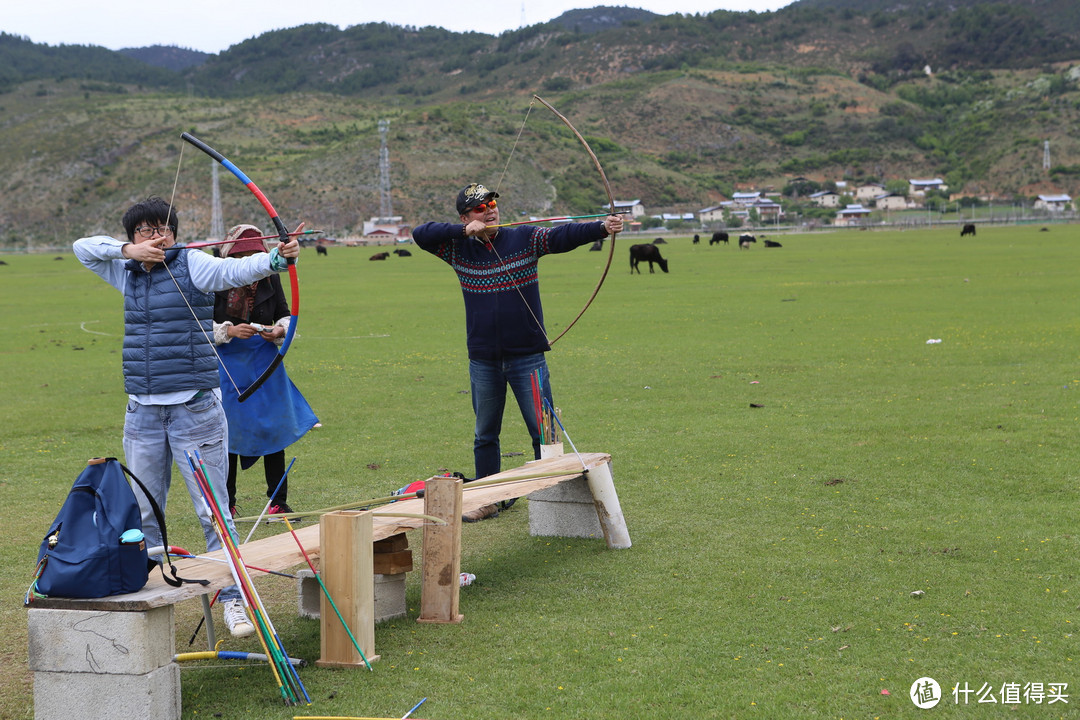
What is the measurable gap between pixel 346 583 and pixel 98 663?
1099mm

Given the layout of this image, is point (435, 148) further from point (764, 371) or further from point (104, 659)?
point (104, 659)

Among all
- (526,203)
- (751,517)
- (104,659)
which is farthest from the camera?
(526,203)

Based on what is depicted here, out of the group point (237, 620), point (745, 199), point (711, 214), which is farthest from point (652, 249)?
point (745, 199)

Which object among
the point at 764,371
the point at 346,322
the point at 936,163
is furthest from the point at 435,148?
the point at 764,371

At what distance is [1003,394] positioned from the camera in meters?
11.7

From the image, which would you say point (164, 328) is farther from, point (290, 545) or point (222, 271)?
point (290, 545)

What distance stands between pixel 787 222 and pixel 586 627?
12172 centimetres

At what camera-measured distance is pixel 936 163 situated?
167500 mm

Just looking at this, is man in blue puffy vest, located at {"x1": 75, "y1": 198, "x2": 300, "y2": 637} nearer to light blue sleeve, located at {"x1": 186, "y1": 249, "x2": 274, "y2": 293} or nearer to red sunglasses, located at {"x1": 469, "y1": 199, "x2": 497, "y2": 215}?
light blue sleeve, located at {"x1": 186, "y1": 249, "x2": 274, "y2": 293}

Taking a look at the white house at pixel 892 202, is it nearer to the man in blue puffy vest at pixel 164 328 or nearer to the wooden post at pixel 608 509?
the wooden post at pixel 608 509

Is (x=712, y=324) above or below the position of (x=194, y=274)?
below

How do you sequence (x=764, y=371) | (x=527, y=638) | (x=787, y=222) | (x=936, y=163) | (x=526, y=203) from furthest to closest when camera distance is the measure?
1. (x=936, y=163)
2. (x=787, y=222)
3. (x=526, y=203)
4. (x=764, y=371)
5. (x=527, y=638)

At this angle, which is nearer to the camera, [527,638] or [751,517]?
[527,638]

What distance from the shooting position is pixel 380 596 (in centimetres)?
557
